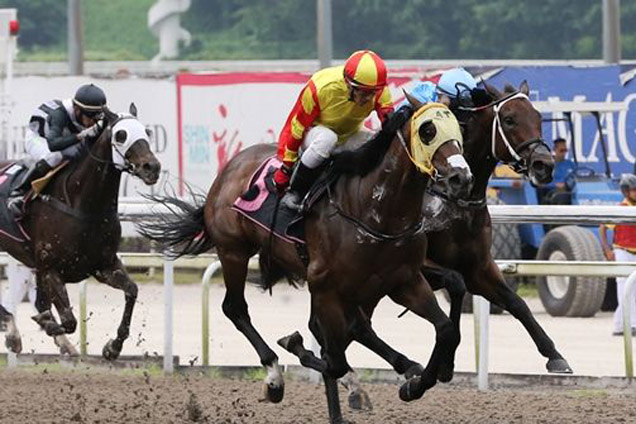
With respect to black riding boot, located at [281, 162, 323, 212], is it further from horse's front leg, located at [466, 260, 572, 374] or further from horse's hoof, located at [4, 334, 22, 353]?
horse's hoof, located at [4, 334, 22, 353]

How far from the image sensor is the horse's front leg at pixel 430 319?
25.1 feet

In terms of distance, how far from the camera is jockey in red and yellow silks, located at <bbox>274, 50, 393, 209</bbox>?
791 cm

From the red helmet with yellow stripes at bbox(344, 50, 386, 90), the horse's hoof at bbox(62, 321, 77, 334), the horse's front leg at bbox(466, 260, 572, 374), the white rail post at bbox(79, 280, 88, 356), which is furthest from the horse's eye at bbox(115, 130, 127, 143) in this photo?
the horse's front leg at bbox(466, 260, 572, 374)

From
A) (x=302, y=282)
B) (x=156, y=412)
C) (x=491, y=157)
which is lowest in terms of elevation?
(x=156, y=412)

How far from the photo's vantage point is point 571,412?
8617mm

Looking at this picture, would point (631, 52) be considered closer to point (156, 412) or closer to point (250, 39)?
point (250, 39)

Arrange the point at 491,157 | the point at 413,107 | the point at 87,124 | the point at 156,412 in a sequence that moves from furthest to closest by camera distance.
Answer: the point at 87,124 → the point at 156,412 → the point at 491,157 → the point at 413,107

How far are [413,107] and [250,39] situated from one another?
2572 centimetres

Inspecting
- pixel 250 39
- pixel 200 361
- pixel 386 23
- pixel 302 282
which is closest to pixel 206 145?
pixel 200 361

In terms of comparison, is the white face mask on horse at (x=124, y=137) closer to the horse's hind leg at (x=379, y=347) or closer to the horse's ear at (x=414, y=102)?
the horse's hind leg at (x=379, y=347)

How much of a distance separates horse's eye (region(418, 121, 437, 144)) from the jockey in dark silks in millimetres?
3382

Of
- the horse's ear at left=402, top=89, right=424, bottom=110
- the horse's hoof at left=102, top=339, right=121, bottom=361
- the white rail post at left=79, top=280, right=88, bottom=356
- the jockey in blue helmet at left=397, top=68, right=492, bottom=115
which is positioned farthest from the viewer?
the white rail post at left=79, top=280, right=88, bottom=356

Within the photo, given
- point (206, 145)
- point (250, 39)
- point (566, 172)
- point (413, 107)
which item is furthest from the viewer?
point (250, 39)

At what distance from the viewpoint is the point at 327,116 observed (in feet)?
26.7
